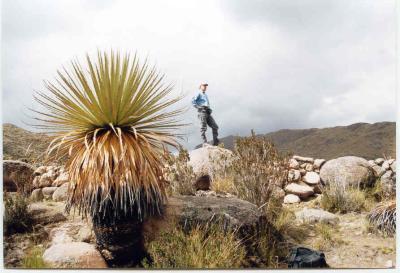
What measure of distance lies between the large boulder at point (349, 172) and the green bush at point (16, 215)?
5263 mm

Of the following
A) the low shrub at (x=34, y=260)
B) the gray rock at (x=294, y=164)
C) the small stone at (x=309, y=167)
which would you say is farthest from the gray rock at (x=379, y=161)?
the low shrub at (x=34, y=260)

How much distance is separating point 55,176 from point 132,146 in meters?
3.24

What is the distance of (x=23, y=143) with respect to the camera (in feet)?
23.1

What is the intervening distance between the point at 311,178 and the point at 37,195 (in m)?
5.29

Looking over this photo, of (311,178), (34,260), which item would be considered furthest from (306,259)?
(311,178)

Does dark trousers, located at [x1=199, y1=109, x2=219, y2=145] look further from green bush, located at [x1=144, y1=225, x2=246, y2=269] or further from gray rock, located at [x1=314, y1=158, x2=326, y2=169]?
green bush, located at [x1=144, y1=225, x2=246, y2=269]

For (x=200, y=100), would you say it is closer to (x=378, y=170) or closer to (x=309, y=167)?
(x=378, y=170)

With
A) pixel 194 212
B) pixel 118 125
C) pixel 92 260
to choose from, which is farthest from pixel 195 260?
pixel 118 125

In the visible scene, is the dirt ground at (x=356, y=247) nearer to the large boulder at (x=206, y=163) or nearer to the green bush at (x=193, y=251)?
the green bush at (x=193, y=251)

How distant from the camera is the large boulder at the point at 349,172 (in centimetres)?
918

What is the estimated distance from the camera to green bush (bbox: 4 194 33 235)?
251 inches

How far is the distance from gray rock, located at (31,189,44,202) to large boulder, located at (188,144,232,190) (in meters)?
2.56

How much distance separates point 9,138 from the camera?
7.30 m

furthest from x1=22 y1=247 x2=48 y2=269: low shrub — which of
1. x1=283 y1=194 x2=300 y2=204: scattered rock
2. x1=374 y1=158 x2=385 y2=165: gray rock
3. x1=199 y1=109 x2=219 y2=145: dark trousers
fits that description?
x1=374 y1=158 x2=385 y2=165: gray rock
